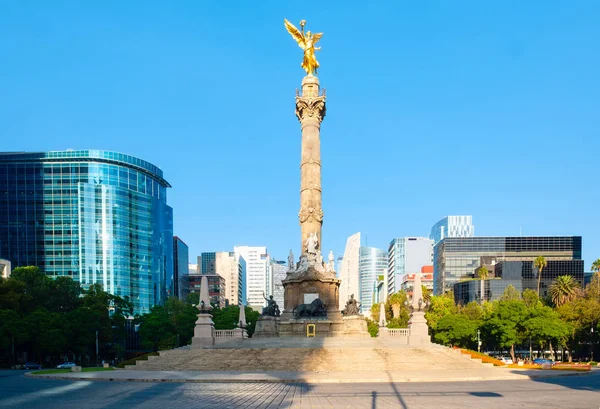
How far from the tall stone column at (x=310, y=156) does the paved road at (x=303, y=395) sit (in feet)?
104

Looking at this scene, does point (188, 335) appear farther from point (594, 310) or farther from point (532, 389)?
point (532, 389)

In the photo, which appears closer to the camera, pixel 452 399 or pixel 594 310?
pixel 452 399

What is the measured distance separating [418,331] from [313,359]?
14.8m

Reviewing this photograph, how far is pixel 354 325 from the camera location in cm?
5716

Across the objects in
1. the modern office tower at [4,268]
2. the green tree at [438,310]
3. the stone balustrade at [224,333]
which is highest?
the modern office tower at [4,268]

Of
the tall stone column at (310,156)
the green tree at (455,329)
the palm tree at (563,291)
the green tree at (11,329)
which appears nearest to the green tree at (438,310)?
the green tree at (455,329)

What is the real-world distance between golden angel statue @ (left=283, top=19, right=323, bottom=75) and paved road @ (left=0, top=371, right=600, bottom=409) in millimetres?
43948

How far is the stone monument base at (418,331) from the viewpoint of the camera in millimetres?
53844

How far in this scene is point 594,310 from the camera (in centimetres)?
7675

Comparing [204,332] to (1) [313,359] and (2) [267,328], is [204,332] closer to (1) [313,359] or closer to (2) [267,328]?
(2) [267,328]

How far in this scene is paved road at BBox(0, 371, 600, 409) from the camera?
23188 mm

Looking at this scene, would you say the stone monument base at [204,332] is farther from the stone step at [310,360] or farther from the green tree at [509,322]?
the green tree at [509,322]

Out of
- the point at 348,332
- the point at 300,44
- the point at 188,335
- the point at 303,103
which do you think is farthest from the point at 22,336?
the point at 300,44

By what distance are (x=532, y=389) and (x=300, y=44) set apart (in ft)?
162
